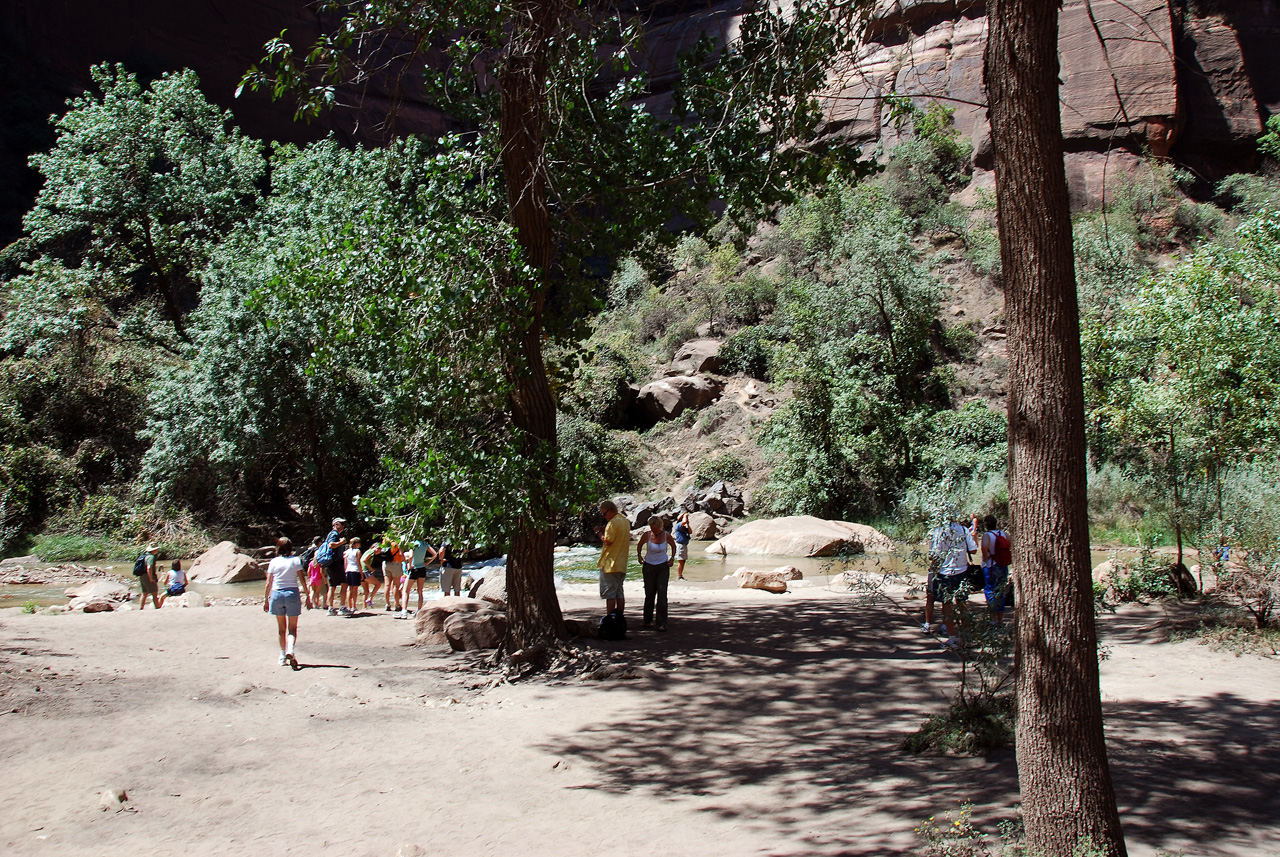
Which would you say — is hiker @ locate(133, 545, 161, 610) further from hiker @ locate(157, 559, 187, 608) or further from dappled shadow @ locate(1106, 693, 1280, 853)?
dappled shadow @ locate(1106, 693, 1280, 853)

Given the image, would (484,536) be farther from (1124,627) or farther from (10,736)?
(1124,627)

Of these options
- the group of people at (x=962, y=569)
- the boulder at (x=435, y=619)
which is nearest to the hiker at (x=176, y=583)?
the boulder at (x=435, y=619)

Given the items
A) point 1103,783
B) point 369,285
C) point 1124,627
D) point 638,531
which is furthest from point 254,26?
point 1103,783

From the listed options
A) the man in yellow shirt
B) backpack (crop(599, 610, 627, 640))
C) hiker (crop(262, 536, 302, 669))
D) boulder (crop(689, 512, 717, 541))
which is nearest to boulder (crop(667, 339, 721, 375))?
boulder (crop(689, 512, 717, 541))

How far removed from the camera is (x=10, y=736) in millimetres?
6930

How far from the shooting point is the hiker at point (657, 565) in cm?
1100

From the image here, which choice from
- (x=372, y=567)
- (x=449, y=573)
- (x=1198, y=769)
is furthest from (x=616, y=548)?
(x=372, y=567)

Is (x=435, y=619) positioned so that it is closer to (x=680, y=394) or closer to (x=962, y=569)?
(x=962, y=569)

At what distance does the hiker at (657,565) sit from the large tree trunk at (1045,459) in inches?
277

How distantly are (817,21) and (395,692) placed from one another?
8.17m

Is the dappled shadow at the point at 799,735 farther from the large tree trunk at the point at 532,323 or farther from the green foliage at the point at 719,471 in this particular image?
the green foliage at the point at 719,471

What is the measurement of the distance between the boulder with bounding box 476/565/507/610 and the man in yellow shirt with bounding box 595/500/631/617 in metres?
2.66

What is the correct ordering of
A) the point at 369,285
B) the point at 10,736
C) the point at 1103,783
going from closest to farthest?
the point at 1103,783
the point at 10,736
the point at 369,285

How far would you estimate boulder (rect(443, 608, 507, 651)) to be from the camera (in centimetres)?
1088
